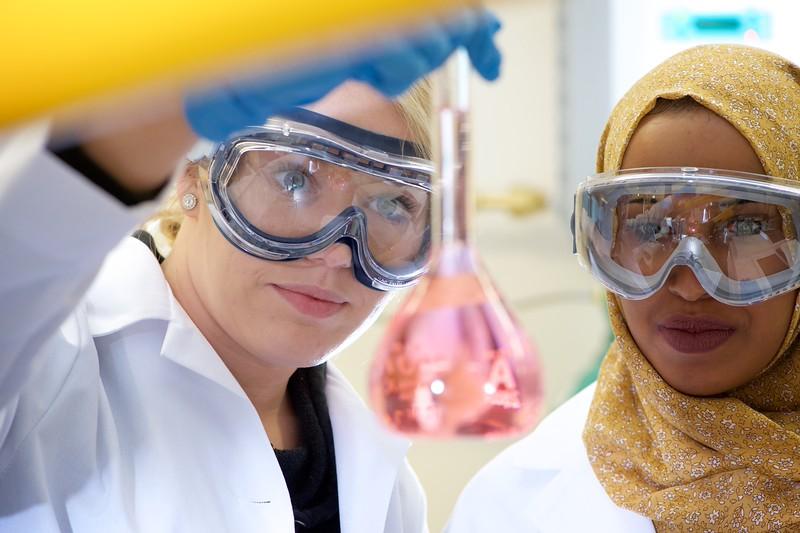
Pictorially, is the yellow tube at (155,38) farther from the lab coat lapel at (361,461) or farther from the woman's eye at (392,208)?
the lab coat lapel at (361,461)

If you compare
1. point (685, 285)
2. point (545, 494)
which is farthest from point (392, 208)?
point (545, 494)

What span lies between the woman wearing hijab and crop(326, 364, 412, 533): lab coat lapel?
198mm

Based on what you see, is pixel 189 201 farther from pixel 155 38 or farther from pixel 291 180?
pixel 155 38

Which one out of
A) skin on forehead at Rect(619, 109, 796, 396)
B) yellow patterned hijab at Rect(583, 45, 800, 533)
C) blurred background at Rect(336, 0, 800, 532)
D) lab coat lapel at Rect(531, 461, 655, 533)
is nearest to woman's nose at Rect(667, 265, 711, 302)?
skin on forehead at Rect(619, 109, 796, 396)

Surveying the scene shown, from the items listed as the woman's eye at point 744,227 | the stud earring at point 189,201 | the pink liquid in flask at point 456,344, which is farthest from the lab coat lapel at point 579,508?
the pink liquid in flask at point 456,344

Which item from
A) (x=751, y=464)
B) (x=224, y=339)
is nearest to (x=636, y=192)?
(x=751, y=464)

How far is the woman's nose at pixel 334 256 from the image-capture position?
3.55 feet

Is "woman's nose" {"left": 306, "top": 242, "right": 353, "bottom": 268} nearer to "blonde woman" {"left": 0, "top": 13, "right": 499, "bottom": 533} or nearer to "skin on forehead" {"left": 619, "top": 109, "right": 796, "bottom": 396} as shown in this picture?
"blonde woman" {"left": 0, "top": 13, "right": 499, "bottom": 533}

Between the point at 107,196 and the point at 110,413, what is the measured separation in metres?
0.53

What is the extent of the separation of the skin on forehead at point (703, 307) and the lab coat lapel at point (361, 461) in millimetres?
410

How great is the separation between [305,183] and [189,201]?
171mm

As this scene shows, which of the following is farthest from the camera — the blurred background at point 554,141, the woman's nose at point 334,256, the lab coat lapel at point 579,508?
the blurred background at point 554,141

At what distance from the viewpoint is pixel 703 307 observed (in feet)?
3.75

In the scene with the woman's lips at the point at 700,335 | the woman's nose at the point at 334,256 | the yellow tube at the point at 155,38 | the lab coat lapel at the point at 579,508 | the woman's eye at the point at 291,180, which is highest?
the yellow tube at the point at 155,38
